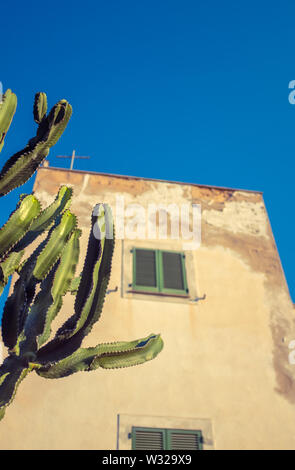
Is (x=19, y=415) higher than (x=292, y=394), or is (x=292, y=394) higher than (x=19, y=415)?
(x=292, y=394)

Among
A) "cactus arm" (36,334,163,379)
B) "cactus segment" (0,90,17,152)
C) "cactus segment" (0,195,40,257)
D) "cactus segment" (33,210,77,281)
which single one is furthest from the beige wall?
"cactus segment" (0,90,17,152)

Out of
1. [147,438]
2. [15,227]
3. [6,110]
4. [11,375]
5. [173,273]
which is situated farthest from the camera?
[173,273]

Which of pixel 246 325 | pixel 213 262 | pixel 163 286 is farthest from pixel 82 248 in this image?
pixel 246 325

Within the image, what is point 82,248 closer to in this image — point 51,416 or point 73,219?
point 51,416

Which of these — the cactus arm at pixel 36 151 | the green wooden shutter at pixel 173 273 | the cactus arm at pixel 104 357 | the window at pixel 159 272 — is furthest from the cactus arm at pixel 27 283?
the green wooden shutter at pixel 173 273

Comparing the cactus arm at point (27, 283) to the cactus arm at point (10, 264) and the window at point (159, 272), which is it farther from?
the window at point (159, 272)

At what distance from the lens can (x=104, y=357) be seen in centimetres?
377

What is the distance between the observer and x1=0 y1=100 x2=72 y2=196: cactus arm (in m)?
3.98

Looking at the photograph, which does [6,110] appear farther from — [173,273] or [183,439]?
[183,439]

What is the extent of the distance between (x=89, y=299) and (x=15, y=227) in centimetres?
91

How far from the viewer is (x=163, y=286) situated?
26.7 feet

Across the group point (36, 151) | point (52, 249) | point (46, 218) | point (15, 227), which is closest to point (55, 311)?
point (52, 249)

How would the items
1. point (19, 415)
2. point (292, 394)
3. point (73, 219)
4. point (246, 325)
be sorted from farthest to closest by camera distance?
1. point (246, 325)
2. point (292, 394)
3. point (19, 415)
4. point (73, 219)

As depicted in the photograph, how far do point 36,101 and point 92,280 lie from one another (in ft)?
6.50
